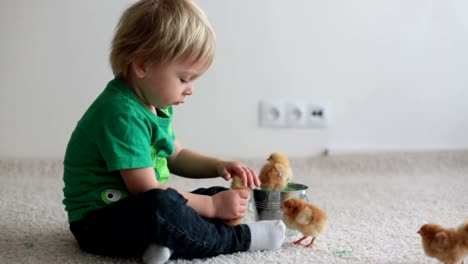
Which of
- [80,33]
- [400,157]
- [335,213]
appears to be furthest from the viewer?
[400,157]

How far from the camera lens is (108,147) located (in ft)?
3.17

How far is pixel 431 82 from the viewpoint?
6.50 ft

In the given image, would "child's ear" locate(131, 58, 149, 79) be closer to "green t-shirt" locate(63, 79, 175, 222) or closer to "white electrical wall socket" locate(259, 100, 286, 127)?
"green t-shirt" locate(63, 79, 175, 222)

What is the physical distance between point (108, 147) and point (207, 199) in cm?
20

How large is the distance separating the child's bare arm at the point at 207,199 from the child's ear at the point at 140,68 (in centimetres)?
17

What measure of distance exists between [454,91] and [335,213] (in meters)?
0.88

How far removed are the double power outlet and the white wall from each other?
0.07 ft

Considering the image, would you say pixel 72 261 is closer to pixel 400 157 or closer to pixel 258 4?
pixel 258 4

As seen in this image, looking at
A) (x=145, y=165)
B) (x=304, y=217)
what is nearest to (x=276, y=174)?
(x=304, y=217)

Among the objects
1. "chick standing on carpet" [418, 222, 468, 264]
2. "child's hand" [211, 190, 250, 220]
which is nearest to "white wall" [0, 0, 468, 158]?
"child's hand" [211, 190, 250, 220]

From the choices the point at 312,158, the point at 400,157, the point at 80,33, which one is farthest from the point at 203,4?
the point at 400,157

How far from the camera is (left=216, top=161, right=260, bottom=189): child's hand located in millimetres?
1102

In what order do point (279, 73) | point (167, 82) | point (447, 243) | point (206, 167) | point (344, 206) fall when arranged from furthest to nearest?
point (279, 73)
point (344, 206)
point (206, 167)
point (167, 82)
point (447, 243)

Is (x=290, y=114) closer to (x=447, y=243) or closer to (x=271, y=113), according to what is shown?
(x=271, y=113)
